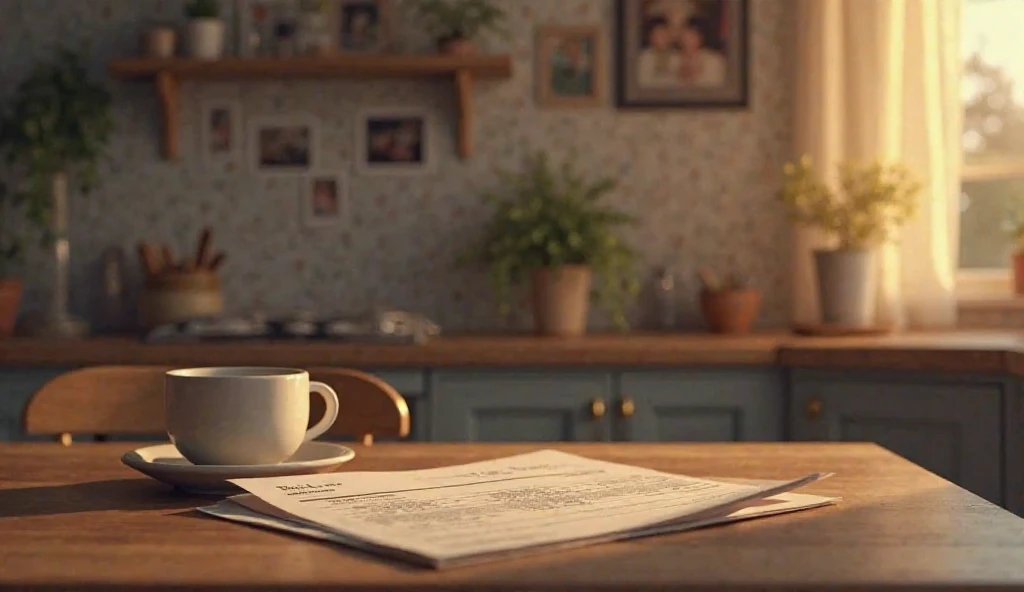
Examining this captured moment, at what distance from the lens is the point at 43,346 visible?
2.79 m

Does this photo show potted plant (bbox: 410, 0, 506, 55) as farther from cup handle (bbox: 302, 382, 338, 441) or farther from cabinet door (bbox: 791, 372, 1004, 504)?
cup handle (bbox: 302, 382, 338, 441)

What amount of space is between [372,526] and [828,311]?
249 centimetres

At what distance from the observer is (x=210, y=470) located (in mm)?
995

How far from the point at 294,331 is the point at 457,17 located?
100 cm

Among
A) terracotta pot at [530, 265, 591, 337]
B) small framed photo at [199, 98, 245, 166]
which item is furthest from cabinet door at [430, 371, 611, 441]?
small framed photo at [199, 98, 245, 166]

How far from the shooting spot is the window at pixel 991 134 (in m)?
3.49

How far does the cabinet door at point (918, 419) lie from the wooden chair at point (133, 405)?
4.59 feet

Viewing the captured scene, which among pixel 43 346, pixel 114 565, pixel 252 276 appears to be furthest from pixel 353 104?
pixel 114 565

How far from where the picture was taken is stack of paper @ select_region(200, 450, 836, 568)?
2.58 ft

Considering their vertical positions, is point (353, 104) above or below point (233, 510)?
above

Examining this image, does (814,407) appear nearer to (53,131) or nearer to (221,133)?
(221,133)

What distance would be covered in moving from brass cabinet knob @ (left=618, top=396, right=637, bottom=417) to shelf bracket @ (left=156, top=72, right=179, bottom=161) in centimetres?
152

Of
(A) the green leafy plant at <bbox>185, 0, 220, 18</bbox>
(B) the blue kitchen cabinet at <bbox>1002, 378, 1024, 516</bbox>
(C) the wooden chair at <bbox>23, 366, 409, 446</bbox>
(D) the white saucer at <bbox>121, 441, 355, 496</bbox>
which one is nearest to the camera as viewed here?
(D) the white saucer at <bbox>121, 441, 355, 496</bbox>

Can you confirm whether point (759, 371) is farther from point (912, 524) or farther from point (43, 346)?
point (912, 524)
